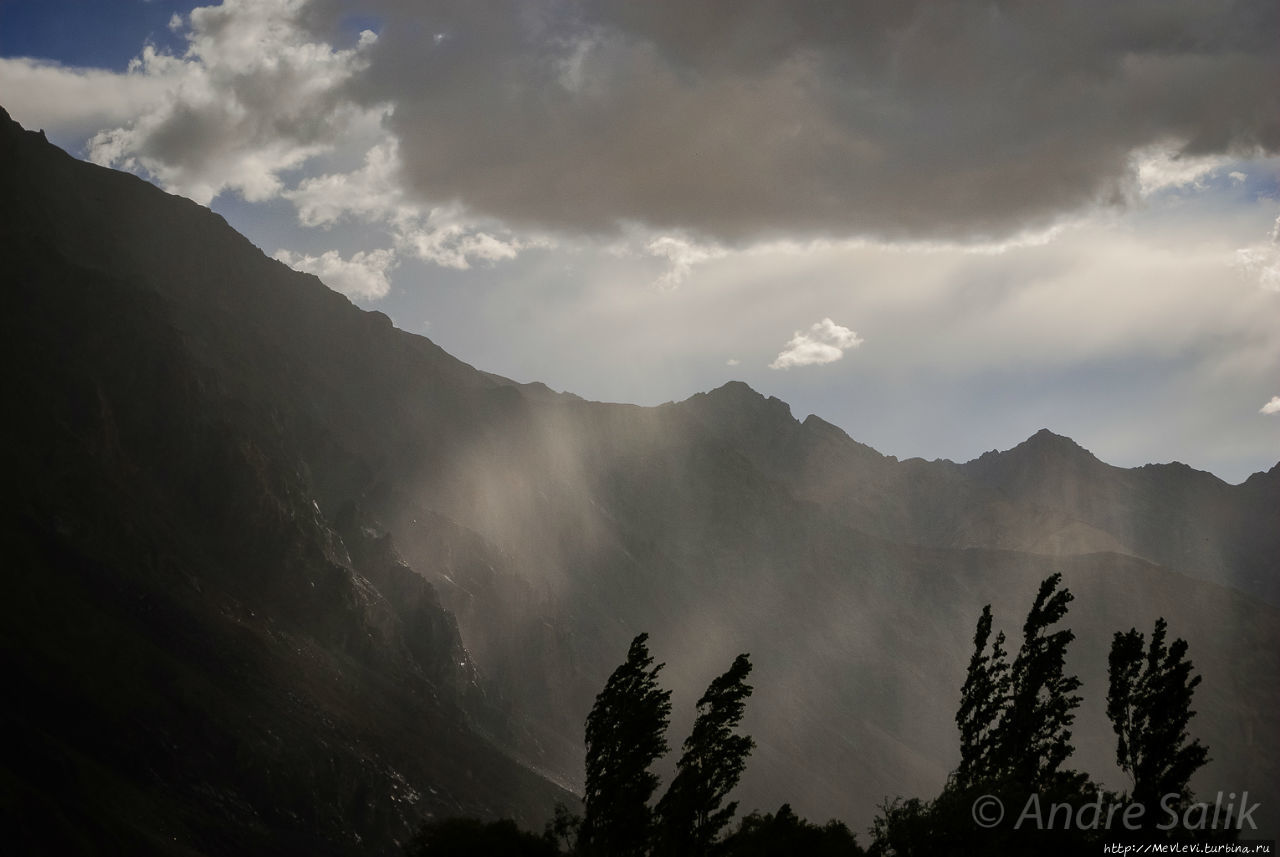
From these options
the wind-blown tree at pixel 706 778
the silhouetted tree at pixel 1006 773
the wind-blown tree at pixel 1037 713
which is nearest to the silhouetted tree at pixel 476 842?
the wind-blown tree at pixel 706 778

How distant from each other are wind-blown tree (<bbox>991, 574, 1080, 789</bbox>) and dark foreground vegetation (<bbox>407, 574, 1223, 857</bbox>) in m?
0.09

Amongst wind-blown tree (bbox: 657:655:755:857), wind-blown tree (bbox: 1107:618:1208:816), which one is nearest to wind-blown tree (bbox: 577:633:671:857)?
wind-blown tree (bbox: 657:655:755:857)

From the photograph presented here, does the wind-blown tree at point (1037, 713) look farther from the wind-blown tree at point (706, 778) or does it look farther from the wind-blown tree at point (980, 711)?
the wind-blown tree at point (706, 778)

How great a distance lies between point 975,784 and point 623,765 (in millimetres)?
22243

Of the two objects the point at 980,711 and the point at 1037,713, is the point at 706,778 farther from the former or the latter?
the point at 1037,713

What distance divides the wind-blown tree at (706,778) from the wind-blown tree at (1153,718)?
22887 mm

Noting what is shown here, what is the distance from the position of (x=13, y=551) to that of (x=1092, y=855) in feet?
524

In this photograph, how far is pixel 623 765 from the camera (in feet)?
224

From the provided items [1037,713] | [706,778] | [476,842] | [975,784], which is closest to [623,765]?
[706,778]

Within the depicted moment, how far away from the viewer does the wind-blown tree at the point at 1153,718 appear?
2372 inches

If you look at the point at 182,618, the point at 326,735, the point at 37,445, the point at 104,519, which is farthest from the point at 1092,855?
the point at 37,445

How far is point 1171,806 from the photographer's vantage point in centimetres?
5916

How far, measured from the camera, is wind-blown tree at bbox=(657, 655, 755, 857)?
2566 inches

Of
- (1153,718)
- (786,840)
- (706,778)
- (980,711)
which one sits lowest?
(786,840)
